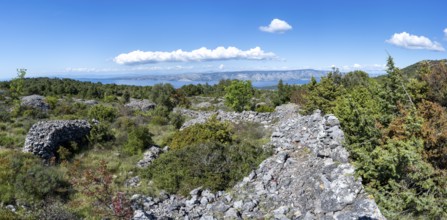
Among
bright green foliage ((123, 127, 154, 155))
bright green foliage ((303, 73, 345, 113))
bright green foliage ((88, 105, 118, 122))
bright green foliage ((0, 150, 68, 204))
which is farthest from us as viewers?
bright green foliage ((88, 105, 118, 122))

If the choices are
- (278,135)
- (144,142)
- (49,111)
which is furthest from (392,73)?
(49,111)

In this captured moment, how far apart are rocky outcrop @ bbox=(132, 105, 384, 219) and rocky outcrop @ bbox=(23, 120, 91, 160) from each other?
7.07 meters

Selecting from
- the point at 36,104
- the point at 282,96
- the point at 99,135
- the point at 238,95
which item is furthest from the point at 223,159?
the point at 282,96

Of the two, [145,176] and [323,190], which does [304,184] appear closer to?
[323,190]

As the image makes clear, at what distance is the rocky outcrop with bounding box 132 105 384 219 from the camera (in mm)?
7453

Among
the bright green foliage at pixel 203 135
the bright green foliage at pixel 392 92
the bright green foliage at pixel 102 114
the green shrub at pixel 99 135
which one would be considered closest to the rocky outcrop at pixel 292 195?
the bright green foliage at pixel 392 92

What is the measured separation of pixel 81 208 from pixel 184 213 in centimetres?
350

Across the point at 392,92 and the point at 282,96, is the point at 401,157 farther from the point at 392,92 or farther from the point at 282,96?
the point at 282,96

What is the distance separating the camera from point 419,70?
2030cm

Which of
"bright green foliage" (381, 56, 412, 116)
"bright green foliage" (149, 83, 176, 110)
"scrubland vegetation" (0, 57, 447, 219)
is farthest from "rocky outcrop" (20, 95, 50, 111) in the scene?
"bright green foliage" (381, 56, 412, 116)

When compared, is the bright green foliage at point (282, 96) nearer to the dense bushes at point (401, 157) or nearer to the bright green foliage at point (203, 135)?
the bright green foliage at point (203, 135)

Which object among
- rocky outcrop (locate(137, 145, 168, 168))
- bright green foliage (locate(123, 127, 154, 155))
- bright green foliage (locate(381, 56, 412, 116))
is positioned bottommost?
rocky outcrop (locate(137, 145, 168, 168))

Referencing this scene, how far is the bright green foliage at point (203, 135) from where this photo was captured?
14.9m

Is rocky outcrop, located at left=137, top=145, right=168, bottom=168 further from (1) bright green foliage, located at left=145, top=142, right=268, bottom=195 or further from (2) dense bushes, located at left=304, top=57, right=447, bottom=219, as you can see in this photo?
(2) dense bushes, located at left=304, top=57, right=447, bottom=219
